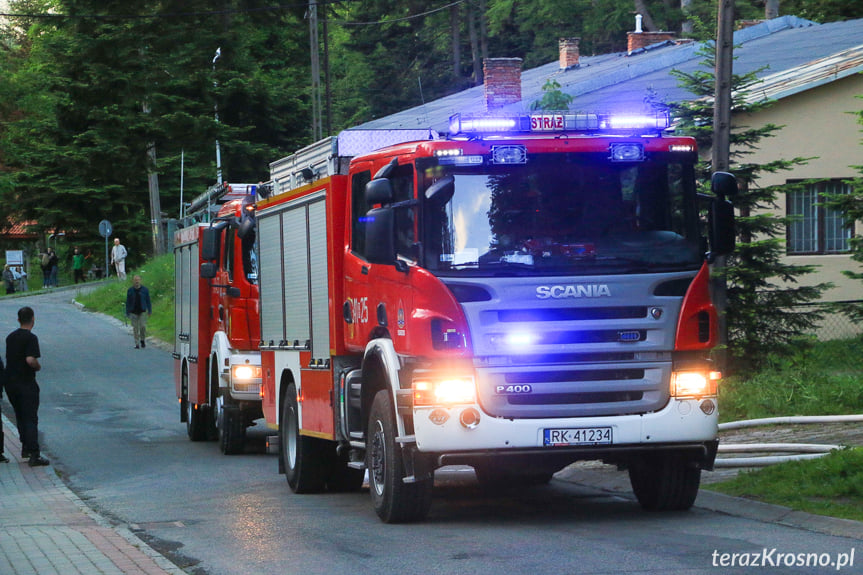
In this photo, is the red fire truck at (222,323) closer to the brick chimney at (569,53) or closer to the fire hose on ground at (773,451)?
the fire hose on ground at (773,451)

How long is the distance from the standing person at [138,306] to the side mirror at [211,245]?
54.4 ft

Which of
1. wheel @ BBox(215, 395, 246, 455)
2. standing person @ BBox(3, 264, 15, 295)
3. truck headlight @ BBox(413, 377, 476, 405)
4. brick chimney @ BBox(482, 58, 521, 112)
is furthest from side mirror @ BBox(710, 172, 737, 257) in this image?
standing person @ BBox(3, 264, 15, 295)

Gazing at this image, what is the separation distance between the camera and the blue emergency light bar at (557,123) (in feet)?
33.5

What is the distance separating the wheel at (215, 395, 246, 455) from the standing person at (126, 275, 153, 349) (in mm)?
17167

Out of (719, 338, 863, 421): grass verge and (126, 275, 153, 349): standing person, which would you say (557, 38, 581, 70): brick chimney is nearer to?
(126, 275, 153, 349): standing person

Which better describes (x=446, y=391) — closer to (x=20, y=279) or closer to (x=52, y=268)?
(x=52, y=268)

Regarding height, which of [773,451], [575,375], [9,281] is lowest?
[773,451]

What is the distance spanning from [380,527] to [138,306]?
24.6 metres

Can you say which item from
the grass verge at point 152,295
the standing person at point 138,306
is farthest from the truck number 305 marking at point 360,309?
the grass verge at point 152,295

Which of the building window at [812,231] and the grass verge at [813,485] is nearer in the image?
A: the grass verge at [813,485]

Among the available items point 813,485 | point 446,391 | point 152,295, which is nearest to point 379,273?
point 446,391

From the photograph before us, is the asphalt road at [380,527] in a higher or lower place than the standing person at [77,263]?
lower

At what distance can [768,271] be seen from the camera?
59.0ft

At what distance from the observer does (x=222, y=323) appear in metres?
17.7
